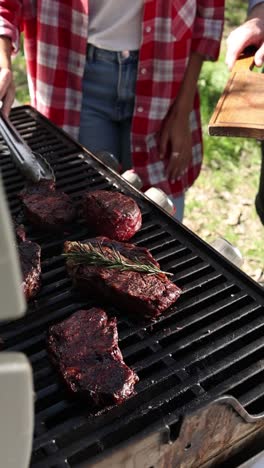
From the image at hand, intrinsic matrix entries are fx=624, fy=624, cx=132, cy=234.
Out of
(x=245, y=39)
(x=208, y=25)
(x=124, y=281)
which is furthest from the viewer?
(x=208, y=25)

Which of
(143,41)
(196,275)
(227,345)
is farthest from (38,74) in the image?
(227,345)

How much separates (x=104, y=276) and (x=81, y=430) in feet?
1.68

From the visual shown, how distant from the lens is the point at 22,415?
919mm

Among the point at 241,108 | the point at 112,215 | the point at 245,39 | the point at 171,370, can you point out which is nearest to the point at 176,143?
the point at 245,39

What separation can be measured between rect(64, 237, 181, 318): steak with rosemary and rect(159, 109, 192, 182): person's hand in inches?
59.5

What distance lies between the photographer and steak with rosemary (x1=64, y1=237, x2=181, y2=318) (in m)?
1.92

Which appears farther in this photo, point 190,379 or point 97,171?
point 97,171

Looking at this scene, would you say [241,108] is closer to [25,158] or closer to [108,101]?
[25,158]

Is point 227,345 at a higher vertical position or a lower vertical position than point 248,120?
lower

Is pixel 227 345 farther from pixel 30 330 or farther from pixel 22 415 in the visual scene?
pixel 22 415

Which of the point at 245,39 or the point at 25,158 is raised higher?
the point at 245,39

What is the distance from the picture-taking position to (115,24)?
3.13 meters

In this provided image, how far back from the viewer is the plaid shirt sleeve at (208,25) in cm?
328

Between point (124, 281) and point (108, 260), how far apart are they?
9 centimetres
